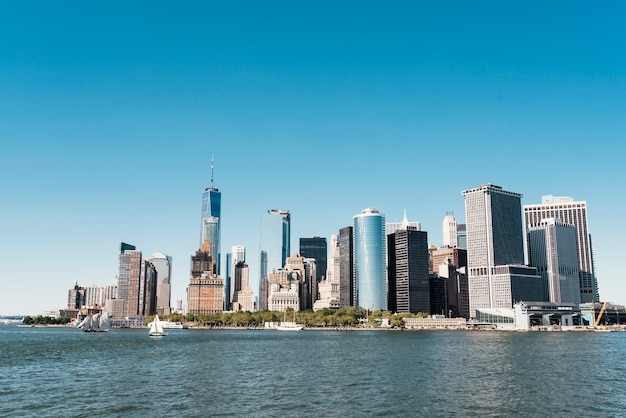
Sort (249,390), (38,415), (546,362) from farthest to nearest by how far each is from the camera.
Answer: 1. (546,362)
2. (249,390)
3. (38,415)

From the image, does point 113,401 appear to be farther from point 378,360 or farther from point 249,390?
point 378,360

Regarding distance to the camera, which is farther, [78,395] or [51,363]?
[51,363]

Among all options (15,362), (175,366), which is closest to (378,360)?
(175,366)

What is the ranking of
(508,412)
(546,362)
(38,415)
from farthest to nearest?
(546,362)
(508,412)
(38,415)

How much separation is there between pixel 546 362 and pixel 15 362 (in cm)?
8450

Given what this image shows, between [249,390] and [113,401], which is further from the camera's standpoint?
[249,390]

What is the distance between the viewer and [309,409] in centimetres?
5203

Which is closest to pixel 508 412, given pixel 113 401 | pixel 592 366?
pixel 113 401

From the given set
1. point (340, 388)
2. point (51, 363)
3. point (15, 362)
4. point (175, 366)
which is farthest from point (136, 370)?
point (340, 388)

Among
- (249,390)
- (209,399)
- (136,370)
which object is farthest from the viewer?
(136,370)

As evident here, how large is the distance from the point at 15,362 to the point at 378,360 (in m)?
57.8

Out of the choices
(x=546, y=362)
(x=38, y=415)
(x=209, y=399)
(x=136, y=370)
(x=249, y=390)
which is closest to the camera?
(x=38, y=415)

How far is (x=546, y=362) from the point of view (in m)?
97.4

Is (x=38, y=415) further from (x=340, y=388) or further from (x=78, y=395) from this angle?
(x=340, y=388)
